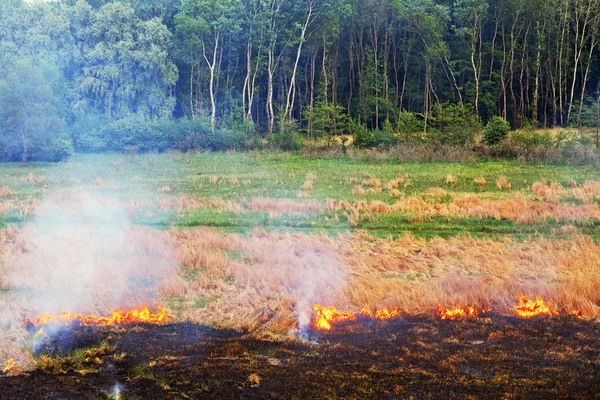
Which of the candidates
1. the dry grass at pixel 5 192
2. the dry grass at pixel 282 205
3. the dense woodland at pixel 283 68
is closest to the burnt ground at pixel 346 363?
the dry grass at pixel 282 205

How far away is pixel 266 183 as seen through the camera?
2009 centimetres

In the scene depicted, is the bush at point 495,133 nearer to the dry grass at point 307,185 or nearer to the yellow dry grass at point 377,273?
the dry grass at point 307,185

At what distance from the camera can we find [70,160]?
26.3m

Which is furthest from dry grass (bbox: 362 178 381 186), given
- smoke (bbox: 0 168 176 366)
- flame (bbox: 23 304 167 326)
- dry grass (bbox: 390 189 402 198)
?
flame (bbox: 23 304 167 326)

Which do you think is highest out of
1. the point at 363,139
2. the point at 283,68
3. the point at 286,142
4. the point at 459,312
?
the point at 283,68

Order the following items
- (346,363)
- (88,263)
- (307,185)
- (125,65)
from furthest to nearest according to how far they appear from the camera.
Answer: (125,65), (307,185), (88,263), (346,363)

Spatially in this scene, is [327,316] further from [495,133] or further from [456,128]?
[495,133]

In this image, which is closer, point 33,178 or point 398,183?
point 398,183

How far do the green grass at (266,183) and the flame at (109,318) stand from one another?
4941mm

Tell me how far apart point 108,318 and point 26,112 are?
1795cm

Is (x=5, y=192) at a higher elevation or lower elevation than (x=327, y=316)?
higher

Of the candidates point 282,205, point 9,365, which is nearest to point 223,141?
point 282,205

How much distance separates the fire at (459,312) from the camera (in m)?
8.79

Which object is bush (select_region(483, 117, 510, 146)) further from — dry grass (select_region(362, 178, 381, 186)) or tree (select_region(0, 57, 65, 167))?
tree (select_region(0, 57, 65, 167))
